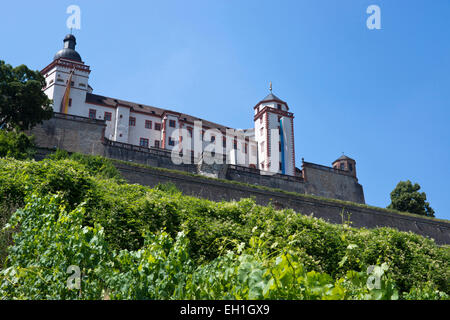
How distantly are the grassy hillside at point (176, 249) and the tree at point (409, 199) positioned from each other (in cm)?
3490

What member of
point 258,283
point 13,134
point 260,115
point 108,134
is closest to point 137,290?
point 258,283

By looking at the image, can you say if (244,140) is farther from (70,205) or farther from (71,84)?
(70,205)

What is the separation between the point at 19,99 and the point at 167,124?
2479 centimetres

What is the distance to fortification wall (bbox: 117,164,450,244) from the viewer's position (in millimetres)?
28438

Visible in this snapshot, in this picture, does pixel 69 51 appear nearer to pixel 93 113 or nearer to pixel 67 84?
pixel 67 84

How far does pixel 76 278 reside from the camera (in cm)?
558

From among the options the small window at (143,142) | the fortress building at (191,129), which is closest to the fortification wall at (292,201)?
the fortress building at (191,129)

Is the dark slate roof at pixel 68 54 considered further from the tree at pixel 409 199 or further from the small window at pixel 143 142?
the tree at pixel 409 199

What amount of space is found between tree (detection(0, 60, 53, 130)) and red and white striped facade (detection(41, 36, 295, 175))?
1573 centimetres

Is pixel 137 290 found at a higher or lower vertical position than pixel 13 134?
lower

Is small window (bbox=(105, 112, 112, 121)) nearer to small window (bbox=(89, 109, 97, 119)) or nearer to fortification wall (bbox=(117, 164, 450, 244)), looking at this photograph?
small window (bbox=(89, 109, 97, 119))

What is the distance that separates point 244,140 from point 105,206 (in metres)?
47.5

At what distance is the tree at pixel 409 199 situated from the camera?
1884 inches
